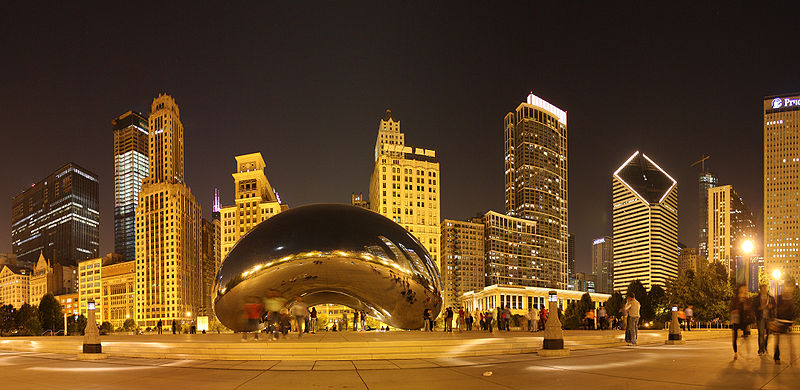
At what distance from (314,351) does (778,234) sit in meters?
196

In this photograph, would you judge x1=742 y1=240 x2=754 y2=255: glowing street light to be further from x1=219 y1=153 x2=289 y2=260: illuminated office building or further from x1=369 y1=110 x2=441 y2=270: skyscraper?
x1=219 y1=153 x2=289 y2=260: illuminated office building

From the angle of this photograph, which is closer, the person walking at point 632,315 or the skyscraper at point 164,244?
the person walking at point 632,315

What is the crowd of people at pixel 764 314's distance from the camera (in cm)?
1257

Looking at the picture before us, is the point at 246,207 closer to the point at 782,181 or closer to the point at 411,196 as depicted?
the point at 411,196

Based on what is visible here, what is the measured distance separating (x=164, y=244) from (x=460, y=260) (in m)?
101

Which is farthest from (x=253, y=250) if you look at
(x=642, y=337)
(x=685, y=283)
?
(x=685, y=283)

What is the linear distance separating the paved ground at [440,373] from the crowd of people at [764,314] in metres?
0.37

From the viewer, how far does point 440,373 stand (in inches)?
478

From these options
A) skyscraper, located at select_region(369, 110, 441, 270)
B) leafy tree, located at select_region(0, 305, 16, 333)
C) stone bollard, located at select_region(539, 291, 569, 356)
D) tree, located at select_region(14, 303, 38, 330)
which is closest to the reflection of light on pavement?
stone bollard, located at select_region(539, 291, 569, 356)

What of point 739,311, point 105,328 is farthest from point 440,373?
point 105,328

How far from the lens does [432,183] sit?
14488cm

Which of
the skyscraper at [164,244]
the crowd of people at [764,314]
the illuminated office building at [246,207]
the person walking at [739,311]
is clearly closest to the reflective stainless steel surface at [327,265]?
the person walking at [739,311]

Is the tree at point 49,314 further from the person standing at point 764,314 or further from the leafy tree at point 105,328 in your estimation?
the person standing at point 764,314

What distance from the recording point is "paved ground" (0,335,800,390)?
33.4 feet
